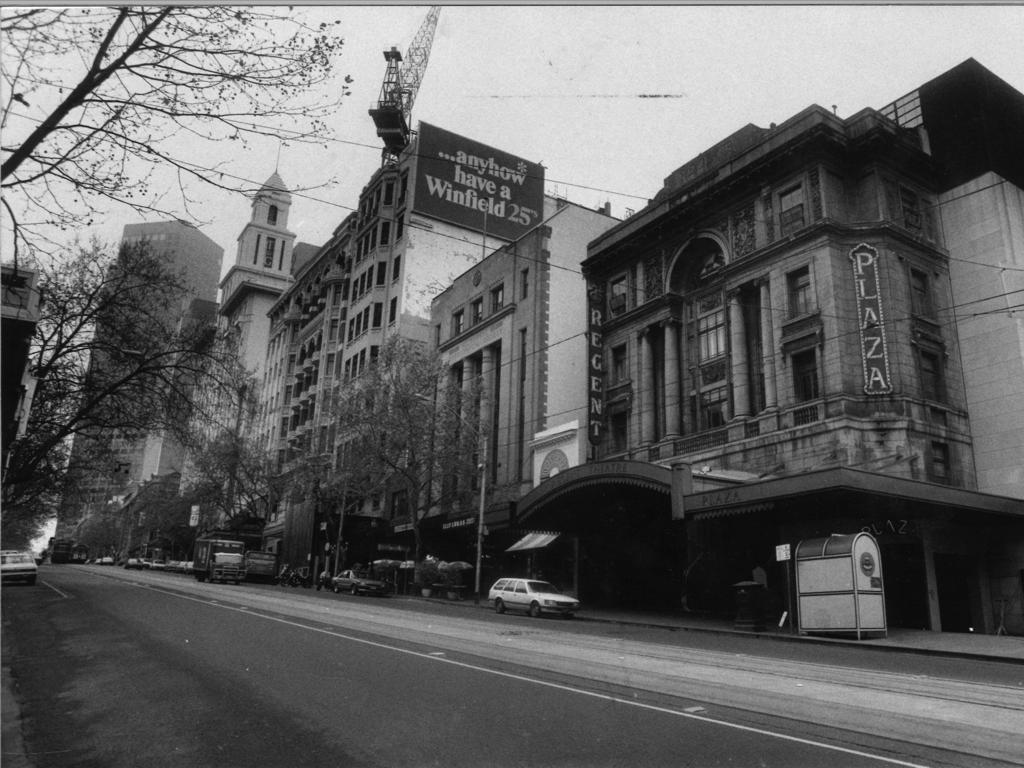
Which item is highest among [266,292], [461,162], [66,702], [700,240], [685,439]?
[266,292]

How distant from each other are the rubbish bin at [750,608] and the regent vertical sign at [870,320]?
27.5ft

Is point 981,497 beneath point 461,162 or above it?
beneath

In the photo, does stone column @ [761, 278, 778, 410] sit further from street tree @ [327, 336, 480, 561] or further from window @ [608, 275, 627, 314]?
street tree @ [327, 336, 480, 561]

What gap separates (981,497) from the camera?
74.6ft

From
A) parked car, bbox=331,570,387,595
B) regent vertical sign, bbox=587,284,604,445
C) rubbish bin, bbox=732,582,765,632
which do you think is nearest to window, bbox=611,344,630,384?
regent vertical sign, bbox=587,284,604,445

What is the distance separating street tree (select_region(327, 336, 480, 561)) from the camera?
130 ft

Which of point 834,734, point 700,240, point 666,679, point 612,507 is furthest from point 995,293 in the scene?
point 834,734

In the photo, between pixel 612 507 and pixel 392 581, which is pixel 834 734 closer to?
pixel 612 507

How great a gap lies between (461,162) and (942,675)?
2012 inches

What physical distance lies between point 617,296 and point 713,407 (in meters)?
9.15

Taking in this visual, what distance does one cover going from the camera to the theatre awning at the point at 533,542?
1412 inches

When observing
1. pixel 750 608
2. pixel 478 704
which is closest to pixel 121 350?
pixel 478 704

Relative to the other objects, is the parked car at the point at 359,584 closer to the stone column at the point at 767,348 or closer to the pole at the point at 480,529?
the pole at the point at 480,529

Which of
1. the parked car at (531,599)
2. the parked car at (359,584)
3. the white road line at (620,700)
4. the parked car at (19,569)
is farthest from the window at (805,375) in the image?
the parked car at (19,569)
